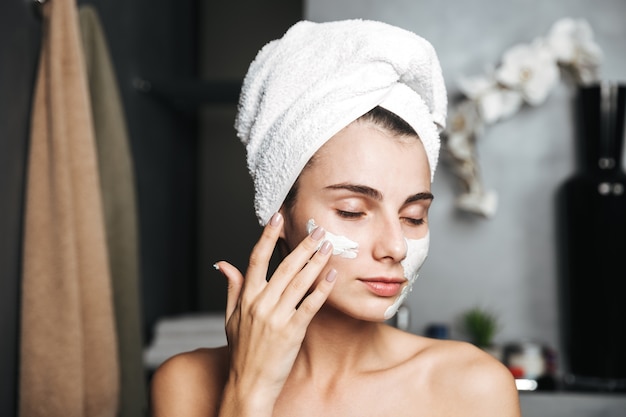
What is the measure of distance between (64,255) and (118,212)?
0.32 metres

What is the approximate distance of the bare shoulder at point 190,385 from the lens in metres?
1.02

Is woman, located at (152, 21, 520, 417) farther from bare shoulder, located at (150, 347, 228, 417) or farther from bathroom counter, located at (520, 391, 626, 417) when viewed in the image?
bathroom counter, located at (520, 391, 626, 417)

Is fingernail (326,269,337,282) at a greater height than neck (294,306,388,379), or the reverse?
fingernail (326,269,337,282)

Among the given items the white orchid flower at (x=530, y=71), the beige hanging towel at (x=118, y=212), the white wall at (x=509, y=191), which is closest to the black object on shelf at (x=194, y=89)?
the beige hanging towel at (x=118, y=212)

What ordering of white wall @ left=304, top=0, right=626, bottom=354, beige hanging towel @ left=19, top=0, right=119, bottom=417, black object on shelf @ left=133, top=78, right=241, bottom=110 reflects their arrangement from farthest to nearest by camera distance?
1. black object on shelf @ left=133, top=78, right=241, bottom=110
2. white wall @ left=304, top=0, right=626, bottom=354
3. beige hanging towel @ left=19, top=0, right=119, bottom=417

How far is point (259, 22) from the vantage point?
10.0ft

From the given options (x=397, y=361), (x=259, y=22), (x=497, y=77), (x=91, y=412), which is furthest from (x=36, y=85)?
(x=259, y=22)

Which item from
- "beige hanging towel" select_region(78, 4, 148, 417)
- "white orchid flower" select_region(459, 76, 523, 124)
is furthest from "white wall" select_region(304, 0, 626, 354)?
"beige hanging towel" select_region(78, 4, 148, 417)

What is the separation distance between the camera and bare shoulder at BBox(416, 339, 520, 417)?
98 centimetres

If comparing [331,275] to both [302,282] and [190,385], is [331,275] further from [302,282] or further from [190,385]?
[190,385]

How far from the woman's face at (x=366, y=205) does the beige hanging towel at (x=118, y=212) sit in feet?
2.88

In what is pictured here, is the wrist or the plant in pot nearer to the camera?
the wrist

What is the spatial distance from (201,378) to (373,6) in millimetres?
1384

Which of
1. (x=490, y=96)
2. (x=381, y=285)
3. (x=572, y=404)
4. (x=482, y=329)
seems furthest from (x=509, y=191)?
(x=381, y=285)
